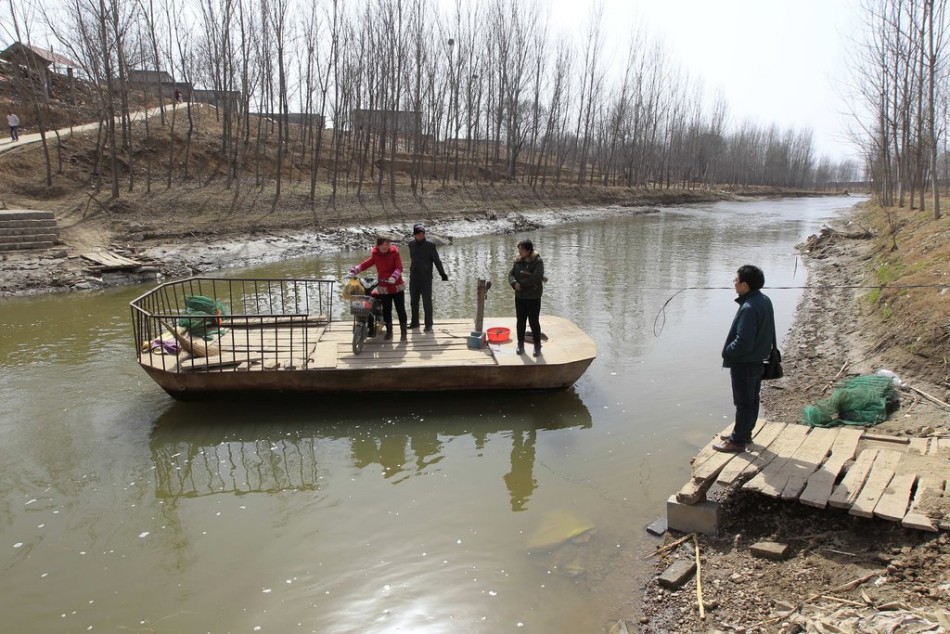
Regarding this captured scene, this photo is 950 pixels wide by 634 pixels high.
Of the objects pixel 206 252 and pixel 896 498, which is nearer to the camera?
pixel 896 498

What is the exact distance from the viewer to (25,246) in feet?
55.5

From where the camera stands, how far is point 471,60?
133 feet

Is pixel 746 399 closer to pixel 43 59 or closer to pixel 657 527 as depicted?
pixel 657 527

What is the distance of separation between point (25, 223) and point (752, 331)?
64.0ft

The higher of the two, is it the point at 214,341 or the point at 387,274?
the point at 387,274

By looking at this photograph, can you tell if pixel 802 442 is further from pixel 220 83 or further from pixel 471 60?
pixel 471 60

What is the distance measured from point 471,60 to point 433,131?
525 centimetres

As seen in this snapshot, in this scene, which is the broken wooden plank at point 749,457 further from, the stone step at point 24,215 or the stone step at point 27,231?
the stone step at point 24,215

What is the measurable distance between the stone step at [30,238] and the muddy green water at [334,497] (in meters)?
8.04

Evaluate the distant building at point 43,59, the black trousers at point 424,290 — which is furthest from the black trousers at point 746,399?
the distant building at point 43,59

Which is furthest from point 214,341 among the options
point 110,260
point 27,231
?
point 27,231

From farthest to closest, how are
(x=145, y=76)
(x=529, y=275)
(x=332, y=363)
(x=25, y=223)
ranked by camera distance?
(x=145, y=76)
(x=25, y=223)
(x=529, y=275)
(x=332, y=363)

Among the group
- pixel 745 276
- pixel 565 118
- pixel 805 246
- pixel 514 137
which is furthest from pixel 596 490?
pixel 565 118

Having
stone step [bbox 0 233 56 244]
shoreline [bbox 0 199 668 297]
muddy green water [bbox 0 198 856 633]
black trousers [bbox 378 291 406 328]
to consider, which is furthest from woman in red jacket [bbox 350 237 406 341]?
stone step [bbox 0 233 56 244]
